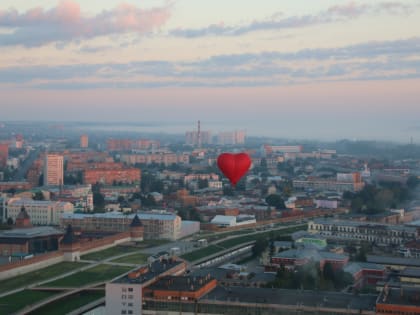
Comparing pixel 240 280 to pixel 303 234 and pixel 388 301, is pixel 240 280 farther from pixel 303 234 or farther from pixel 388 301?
pixel 303 234

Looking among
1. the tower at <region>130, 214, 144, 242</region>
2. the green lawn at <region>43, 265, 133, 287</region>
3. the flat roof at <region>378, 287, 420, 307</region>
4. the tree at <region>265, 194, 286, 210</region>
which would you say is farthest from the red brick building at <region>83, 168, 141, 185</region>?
the flat roof at <region>378, 287, 420, 307</region>

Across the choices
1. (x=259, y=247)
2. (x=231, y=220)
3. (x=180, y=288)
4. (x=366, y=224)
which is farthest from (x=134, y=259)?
(x=366, y=224)

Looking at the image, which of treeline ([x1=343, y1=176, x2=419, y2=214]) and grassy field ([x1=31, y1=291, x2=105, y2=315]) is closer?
grassy field ([x1=31, y1=291, x2=105, y2=315])

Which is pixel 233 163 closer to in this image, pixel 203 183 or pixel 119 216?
pixel 119 216

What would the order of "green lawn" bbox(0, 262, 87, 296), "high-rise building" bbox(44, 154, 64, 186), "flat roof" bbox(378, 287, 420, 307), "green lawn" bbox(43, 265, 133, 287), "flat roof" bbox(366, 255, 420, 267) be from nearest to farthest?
"flat roof" bbox(378, 287, 420, 307), "green lawn" bbox(0, 262, 87, 296), "green lawn" bbox(43, 265, 133, 287), "flat roof" bbox(366, 255, 420, 267), "high-rise building" bbox(44, 154, 64, 186)

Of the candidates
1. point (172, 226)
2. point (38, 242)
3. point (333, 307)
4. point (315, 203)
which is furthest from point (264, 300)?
point (315, 203)

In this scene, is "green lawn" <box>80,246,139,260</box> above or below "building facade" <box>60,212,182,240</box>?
below

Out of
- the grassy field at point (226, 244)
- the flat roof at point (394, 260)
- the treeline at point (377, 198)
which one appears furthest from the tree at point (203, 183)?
the flat roof at point (394, 260)

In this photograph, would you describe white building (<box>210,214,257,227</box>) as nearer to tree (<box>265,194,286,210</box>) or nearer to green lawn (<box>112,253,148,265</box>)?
tree (<box>265,194,286,210</box>)
